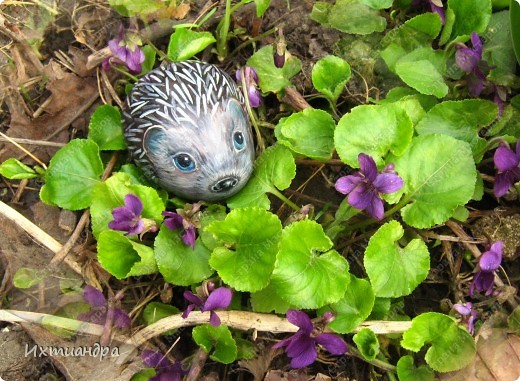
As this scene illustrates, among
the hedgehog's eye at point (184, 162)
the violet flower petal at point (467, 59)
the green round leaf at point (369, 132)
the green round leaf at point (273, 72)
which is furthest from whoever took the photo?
the green round leaf at point (273, 72)

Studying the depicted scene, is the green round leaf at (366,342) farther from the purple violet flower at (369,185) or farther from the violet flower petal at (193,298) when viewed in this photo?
the violet flower petal at (193,298)

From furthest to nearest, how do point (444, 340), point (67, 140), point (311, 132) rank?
point (67, 140) < point (311, 132) < point (444, 340)

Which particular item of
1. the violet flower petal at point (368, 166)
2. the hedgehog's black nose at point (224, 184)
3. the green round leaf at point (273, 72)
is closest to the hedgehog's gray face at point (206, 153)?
the hedgehog's black nose at point (224, 184)

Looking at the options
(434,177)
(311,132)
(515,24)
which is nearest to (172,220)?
(311,132)

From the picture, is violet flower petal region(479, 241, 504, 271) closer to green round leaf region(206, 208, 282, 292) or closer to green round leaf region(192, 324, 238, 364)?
green round leaf region(206, 208, 282, 292)

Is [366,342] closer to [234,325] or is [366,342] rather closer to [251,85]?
[234,325]

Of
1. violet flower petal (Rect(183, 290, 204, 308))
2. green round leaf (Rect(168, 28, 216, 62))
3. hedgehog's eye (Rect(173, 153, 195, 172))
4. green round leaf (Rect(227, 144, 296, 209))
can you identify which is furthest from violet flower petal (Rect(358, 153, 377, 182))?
green round leaf (Rect(168, 28, 216, 62))

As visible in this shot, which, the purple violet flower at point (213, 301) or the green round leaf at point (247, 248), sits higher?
the green round leaf at point (247, 248)
